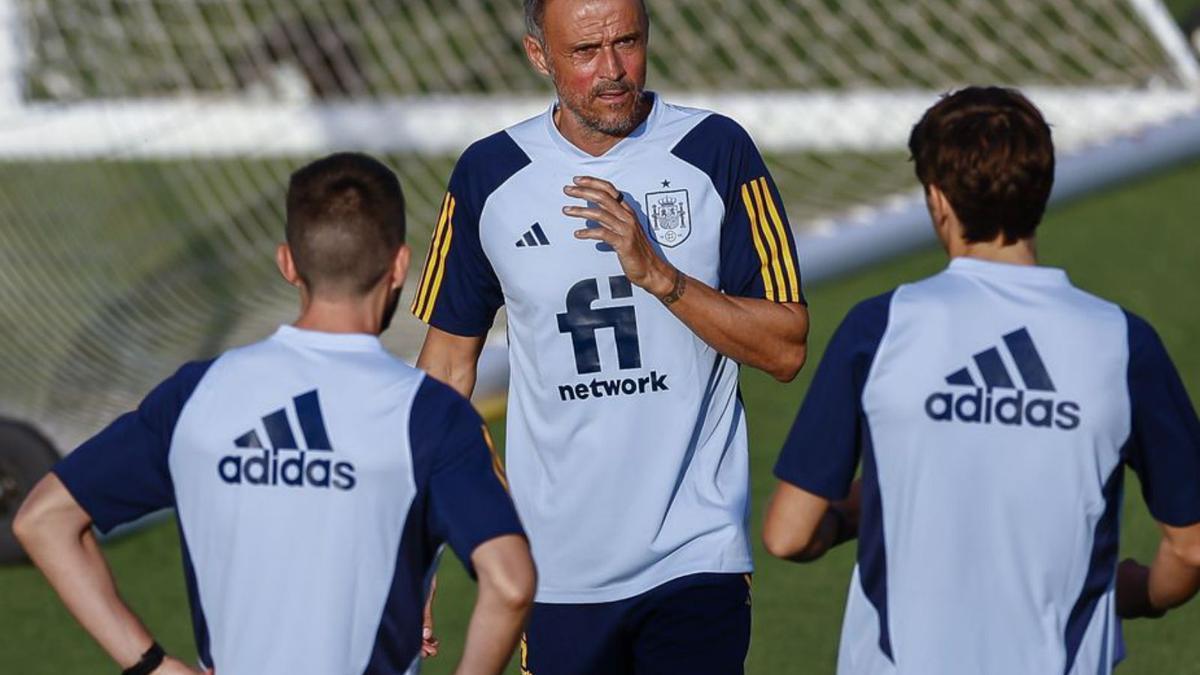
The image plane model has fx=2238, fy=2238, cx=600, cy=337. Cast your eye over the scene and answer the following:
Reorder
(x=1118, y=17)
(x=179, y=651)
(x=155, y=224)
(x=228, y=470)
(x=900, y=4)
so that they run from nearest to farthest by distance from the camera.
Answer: (x=228, y=470)
(x=179, y=651)
(x=155, y=224)
(x=1118, y=17)
(x=900, y=4)

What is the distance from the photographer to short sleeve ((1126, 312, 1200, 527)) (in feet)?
11.5

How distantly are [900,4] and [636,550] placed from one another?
8039mm

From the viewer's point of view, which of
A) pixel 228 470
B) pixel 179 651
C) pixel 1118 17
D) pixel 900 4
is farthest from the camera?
pixel 900 4

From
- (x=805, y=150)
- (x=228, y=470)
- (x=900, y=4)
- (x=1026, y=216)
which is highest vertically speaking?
(x=900, y=4)

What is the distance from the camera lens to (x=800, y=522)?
3.60 m

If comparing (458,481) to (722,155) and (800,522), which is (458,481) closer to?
(800,522)

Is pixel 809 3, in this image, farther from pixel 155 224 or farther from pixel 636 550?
pixel 636 550

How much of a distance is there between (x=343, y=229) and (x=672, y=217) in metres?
1.14

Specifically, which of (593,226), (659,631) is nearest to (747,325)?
(593,226)

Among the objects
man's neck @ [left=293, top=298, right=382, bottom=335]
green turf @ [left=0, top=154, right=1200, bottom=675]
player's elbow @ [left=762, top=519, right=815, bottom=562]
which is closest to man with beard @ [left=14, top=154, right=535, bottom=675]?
man's neck @ [left=293, top=298, right=382, bottom=335]

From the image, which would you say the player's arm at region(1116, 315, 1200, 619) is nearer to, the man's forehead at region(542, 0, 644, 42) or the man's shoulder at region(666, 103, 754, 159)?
the man's shoulder at region(666, 103, 754, 159)

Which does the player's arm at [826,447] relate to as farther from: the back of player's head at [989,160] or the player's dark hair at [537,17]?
the player's dark hair at [537,17]

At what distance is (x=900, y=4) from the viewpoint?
475 inches

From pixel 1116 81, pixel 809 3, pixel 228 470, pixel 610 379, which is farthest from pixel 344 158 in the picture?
pixel 809 3
